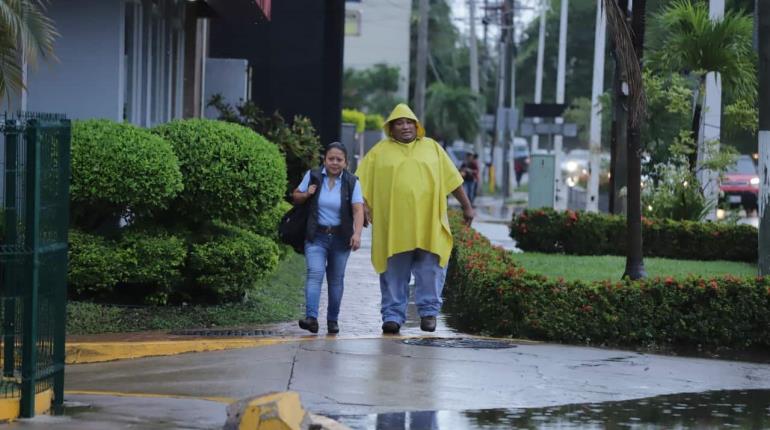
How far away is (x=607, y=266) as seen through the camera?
18453 millimetres

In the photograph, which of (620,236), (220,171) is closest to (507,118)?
(620,236)

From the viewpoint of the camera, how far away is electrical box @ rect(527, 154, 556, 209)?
30922mm

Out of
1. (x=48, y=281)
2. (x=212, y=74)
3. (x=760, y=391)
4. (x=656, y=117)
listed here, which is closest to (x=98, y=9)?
(x=48, y=281)

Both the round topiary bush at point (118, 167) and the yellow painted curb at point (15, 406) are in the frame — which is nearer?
the yellow painted curb at point (15, 406)

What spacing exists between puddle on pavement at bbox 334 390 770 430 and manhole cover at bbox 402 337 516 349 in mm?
2205

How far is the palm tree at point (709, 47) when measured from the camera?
2050 centimetres

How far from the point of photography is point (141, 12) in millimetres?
15641

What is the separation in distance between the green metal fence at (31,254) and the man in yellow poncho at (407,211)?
3.80 m

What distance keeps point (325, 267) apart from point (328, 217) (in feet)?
1.40

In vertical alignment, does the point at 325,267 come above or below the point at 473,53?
below

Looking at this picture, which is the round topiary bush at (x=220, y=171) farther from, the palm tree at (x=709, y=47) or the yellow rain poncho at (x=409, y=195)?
the palm tree at (x=709, y=47)

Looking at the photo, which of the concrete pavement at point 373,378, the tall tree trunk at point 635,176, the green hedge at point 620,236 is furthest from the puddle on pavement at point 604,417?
the green hedge at point 620,236

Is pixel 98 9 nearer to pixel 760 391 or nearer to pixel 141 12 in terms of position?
pixel 141 12

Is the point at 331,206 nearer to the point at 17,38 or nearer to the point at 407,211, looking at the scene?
the point at 407,211
